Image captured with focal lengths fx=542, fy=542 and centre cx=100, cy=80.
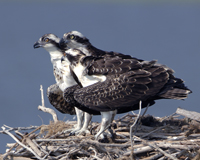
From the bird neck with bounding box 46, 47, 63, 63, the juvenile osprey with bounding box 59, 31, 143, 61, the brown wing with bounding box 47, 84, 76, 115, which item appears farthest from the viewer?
the brown wing with bounding box 47, 84, 76, 115

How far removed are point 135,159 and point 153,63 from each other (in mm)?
2003

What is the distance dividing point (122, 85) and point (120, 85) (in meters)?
0.04

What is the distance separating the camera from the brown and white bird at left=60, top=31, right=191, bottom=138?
10.3m

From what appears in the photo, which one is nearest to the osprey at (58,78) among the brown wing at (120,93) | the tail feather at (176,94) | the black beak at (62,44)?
the black beak at (62,44)

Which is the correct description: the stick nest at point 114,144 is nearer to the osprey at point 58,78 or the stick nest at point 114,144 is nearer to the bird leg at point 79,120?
the bird leg at point 79,120

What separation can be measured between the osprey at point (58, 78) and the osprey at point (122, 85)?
642 mm

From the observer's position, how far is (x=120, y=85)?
34.0 feet

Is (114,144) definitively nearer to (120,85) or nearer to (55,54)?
(120,85)

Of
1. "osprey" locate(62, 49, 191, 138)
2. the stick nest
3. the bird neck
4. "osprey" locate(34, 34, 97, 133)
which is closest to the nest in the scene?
the stick nest

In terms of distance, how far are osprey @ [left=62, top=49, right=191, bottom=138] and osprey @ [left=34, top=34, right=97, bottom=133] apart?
2.11ft

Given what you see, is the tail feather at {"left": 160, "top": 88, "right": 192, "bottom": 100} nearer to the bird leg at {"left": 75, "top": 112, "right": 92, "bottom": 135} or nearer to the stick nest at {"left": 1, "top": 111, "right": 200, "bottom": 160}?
the stick nest at {"left": 1, "top": 111, "right": 200, "bottom": 160}

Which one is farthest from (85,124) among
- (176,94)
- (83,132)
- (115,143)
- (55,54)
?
(176,94)

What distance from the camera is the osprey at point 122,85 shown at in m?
10.3

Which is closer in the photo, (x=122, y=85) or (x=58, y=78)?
(x=122, y=85)
